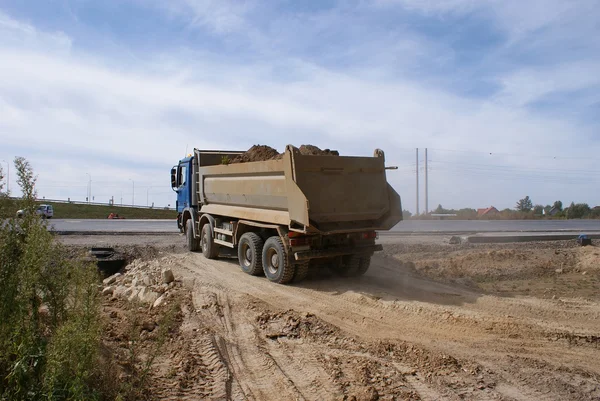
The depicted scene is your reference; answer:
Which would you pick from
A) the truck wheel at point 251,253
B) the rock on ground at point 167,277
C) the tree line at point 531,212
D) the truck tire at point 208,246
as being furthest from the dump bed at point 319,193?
the tree line at point 531,212

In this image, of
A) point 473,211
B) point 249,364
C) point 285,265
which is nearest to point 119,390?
point 249,364

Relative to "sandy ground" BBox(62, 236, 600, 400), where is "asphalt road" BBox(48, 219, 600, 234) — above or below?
above

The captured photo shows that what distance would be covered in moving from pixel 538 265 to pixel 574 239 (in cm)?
747

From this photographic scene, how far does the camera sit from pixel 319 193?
8.82 m

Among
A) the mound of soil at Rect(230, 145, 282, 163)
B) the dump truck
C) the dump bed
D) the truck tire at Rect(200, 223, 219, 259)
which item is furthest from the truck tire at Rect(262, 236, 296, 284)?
the truck tire at Rect(200, 223, 219, 259)

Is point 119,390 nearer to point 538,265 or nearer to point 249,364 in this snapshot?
point 249,364

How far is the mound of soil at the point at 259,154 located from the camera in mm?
10695

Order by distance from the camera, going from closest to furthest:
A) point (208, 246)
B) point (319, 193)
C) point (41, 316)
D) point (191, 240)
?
point (41, 316)
point (319, 193)
point (208, 246)
point (191, 240)

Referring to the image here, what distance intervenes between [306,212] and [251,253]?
8.66 ft

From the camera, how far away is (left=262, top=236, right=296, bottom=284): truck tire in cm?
922

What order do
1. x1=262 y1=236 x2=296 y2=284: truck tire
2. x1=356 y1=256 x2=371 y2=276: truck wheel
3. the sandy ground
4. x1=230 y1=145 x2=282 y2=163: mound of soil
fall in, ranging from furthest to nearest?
x1=230 y1=145 x2=282 y2=163: mound of soil → x1=356 y1=256 x2=371 y2=276: truck wheel → x1=262 y1=236 x2=296 y2=284: truck tire → the sandy ground

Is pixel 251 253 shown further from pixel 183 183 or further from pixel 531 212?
pixel 531 212

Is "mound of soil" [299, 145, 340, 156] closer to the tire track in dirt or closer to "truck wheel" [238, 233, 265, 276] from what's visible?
"truck wheel" [238, 233, 265, 276]

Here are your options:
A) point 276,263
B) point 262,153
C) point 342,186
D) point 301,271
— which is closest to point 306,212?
point 342,186
